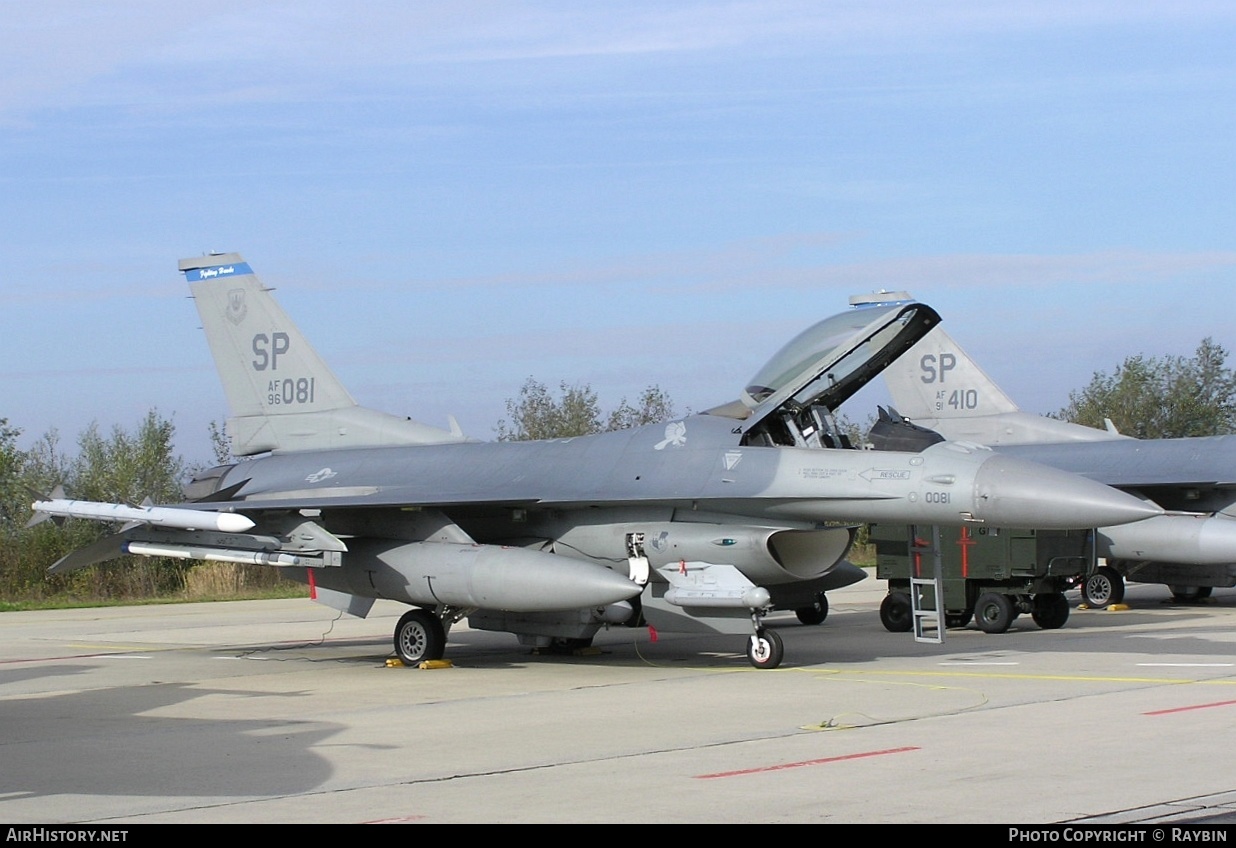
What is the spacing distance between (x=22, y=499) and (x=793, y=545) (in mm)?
22121

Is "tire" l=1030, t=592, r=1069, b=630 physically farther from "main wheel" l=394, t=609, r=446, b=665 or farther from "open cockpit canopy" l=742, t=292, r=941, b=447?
"main wheel" l=394, t=609, r=446, b=665

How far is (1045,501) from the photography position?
38.1 ft

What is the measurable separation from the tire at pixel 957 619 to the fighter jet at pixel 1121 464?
6.55 feet

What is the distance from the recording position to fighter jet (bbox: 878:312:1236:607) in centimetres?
1912

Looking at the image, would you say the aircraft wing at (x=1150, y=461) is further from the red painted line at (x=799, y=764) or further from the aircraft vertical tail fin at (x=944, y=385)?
the red painted line at (x=799, y=764)

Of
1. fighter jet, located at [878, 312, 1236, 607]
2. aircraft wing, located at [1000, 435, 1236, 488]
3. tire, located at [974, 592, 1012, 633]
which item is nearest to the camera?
tire, located at [974, 592, 1012, 633]

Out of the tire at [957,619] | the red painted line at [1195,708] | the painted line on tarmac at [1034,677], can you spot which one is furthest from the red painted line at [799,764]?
the tire at [957,619]

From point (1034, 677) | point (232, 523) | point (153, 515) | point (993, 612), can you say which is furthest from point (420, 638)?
point (993, 612)

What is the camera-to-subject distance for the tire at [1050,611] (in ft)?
56.0

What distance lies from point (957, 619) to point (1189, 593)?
6.69m

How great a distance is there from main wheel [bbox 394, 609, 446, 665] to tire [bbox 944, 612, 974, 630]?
20.5 feet

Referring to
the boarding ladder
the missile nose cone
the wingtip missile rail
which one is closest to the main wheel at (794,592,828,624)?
the boarding ladder
